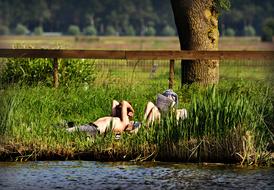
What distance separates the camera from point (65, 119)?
61.0 ft

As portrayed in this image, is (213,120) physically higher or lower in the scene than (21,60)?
lower

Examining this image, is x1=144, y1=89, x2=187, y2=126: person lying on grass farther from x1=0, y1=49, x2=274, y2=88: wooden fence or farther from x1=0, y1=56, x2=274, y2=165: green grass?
x1=0, y1=49, x2=274, y2=88: wooden fence

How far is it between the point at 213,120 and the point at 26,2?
613 ft

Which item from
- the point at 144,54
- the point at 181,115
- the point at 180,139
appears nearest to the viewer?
the point at 180,139

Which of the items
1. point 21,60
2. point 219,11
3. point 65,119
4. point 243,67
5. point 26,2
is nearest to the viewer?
point 65,119

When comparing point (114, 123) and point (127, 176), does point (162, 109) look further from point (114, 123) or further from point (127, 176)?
point (127, 176)

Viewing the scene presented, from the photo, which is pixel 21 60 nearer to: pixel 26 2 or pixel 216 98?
pixel 216 98

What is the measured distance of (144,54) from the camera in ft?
78.4

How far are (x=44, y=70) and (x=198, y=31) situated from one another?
4.57 metres

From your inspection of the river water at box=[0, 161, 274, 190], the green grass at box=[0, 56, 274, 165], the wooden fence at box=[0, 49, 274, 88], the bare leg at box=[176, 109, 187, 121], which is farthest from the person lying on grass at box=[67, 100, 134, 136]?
the wooden fence at box=[0, 49, 274, 88]

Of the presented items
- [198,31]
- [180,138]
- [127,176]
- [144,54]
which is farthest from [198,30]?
[127,176]

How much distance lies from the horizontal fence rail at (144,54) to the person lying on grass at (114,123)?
22.5 feet

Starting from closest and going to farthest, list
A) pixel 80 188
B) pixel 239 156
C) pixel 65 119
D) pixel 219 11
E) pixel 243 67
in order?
pixel 80 188 < pixel 239 156 < pixel 65 119 < pixel 219 11 < pixel 243 67

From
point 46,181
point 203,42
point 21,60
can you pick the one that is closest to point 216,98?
point 46,181
